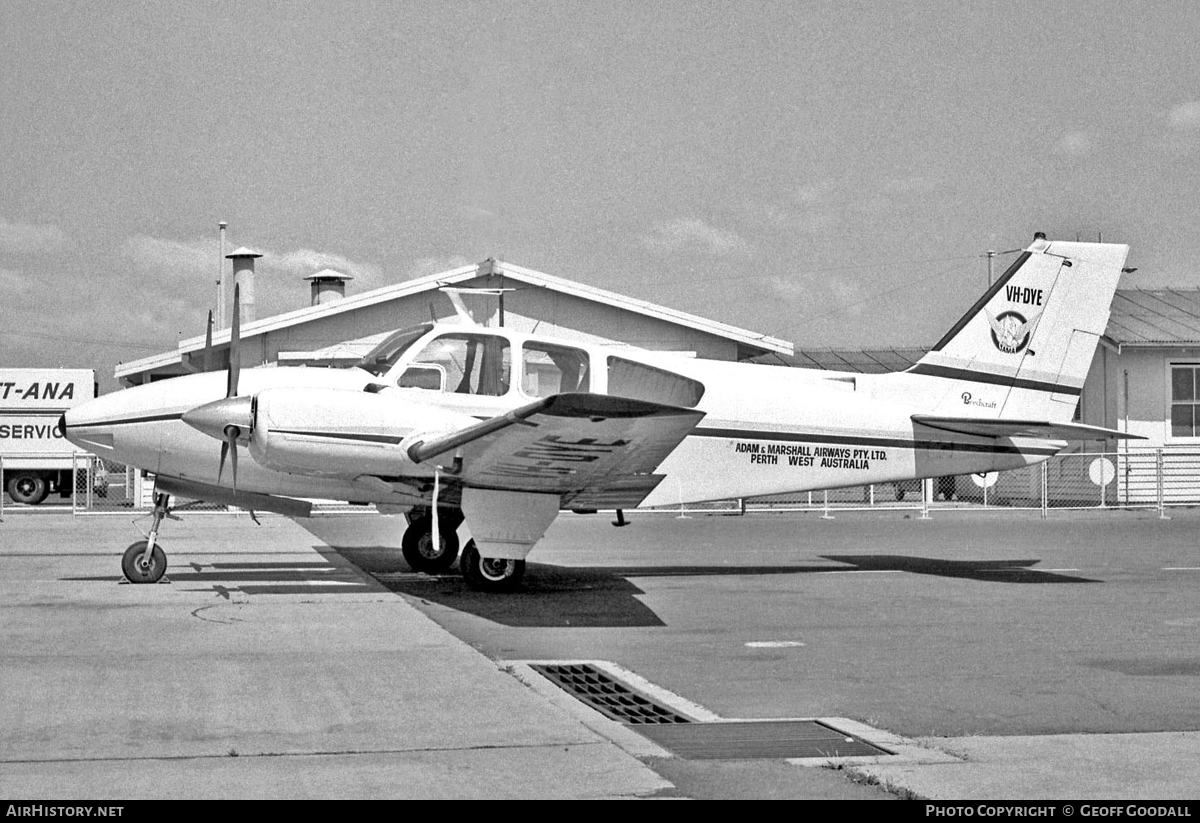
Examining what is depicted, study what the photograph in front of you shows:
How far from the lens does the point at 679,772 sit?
559 centimetres

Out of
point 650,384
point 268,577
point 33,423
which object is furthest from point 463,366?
point 33,423

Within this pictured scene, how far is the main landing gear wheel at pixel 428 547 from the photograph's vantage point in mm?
14625

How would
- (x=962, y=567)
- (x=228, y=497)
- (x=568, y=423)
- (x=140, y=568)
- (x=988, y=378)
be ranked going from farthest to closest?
(x=962, y=567) → (x=988, y=378) → (x=228, y=497) → (x=140, y=568) → (x=568, y=423)

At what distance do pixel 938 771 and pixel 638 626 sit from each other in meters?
5.19

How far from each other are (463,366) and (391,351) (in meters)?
0.74

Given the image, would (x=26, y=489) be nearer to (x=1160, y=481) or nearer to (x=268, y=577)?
(x=268, y=577)

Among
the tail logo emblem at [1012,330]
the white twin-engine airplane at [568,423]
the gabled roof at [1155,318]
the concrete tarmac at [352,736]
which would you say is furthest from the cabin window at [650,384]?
the gabled roof at [1155,318]

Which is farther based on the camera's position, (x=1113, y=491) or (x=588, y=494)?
(x=1113, y=491)

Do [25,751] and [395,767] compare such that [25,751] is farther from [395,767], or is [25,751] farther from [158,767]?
[395,767]

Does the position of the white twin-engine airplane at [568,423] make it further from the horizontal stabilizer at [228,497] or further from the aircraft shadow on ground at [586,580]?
the aircraft shadow on ground at [586,580]

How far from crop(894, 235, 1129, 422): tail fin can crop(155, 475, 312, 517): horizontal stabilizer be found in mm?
7446

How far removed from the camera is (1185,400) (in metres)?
30.5

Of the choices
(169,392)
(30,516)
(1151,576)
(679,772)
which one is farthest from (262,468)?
(30,516)

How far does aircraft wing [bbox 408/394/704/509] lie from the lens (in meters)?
10.3
